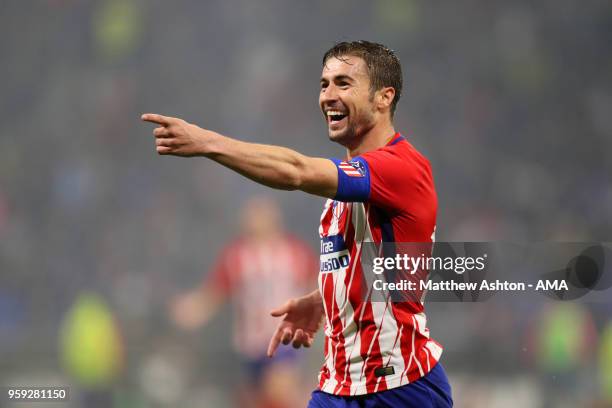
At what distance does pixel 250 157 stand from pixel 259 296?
4.55 metres

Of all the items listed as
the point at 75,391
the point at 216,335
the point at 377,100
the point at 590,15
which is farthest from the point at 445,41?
the point at 377,100

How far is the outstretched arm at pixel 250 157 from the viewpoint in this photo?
202cm

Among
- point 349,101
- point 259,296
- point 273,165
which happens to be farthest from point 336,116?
point 259,296

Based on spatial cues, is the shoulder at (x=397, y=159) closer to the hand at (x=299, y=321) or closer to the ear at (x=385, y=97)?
the ear at (x=385, y=97)

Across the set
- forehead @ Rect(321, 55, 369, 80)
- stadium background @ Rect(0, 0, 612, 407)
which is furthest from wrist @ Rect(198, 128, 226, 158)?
stadium background @ Rect(0, 0, 612, 407)

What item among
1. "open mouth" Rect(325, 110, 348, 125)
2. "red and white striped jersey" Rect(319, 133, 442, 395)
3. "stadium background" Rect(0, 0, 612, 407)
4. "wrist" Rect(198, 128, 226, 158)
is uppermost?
"stadium background" Rect(0, 0, 612, 407)

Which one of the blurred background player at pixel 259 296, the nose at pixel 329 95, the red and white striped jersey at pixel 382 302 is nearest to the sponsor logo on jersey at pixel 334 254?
the red and white striped jersey at pixel 382 302

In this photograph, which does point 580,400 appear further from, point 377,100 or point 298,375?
point 377,100

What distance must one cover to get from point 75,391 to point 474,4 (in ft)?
19.2

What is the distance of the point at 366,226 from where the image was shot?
250cm

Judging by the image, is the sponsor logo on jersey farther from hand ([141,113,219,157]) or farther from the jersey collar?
hand ([141,113,219,157])

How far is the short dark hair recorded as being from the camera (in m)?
2.73

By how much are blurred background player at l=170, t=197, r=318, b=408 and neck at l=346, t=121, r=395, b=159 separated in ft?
12.5

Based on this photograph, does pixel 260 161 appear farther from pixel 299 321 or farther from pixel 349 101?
pixel 299 321
